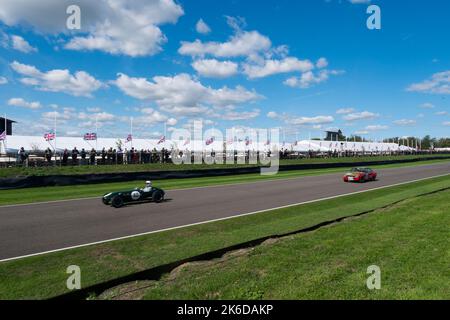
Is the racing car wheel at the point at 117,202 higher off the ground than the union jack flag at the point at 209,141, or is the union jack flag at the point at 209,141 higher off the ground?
the union jack flag at the point at 209,141

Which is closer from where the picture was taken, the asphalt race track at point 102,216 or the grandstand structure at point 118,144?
the asphalt race track at point 102,216

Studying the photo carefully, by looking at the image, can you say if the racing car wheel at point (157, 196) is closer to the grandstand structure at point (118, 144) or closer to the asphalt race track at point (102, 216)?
the asphalt race track at point (102, 216)

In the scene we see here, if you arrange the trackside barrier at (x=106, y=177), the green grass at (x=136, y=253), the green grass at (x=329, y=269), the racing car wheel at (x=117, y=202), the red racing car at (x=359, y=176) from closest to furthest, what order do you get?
the green grass at (x=329, y=269), the green grass at (x=136, y=253), the racing car wheel at (x=117, y=202), the trackside barrier at (x=106, y=177), the red racing car at (x=359, y=176)

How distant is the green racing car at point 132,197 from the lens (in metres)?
12.7

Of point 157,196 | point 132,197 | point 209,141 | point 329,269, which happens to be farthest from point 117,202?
point 209,141

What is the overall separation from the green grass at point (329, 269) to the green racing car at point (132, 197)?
289 inches

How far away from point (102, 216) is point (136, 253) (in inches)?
185

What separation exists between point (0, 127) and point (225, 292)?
60.0 meters

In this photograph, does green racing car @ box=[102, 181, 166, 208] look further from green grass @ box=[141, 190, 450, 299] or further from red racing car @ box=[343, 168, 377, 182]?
red racing car @ box=[343, 168, 377, 182]

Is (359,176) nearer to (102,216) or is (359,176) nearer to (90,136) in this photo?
(102,216)

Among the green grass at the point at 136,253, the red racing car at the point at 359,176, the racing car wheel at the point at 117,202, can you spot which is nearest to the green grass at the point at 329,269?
the green grass at the point at 136,253

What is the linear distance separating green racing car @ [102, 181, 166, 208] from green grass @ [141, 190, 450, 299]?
7.34 m

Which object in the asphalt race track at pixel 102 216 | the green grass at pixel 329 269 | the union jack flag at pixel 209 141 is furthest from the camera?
the union jack flag at pixel 209 141

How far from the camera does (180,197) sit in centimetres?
1557
